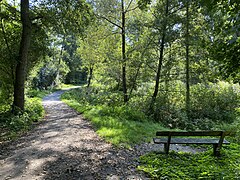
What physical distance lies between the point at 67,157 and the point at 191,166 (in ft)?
10.1

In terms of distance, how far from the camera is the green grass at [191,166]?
4.38 metres

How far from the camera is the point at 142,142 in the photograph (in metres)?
7.08

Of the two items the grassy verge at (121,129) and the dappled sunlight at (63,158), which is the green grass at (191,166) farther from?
the grassy verge at (121,129)

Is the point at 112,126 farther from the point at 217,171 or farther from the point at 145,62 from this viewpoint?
the point at 145,62

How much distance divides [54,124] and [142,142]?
424cm

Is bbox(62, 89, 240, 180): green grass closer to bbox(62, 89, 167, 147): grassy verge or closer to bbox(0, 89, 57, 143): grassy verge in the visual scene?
bbox(62, 89, 167, 147): grassy verge

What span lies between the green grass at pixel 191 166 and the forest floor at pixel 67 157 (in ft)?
1.16

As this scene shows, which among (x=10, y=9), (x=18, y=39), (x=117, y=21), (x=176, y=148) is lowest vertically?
(x=176, y=148)

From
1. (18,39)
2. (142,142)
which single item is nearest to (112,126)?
(142,142)

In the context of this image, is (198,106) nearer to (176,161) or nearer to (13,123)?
(176,161)

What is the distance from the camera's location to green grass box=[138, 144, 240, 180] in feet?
14.4

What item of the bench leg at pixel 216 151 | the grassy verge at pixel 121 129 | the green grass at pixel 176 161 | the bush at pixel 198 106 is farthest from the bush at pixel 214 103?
the bench leg at pixel 216 151

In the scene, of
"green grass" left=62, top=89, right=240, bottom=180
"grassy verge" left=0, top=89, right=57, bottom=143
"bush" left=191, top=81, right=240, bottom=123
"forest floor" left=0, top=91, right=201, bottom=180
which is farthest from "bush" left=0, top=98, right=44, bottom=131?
"bush" left=191, top=81, right=240, bottom=123

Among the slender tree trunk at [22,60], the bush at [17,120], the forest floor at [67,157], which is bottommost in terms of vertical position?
the forest floor at [67,157]
